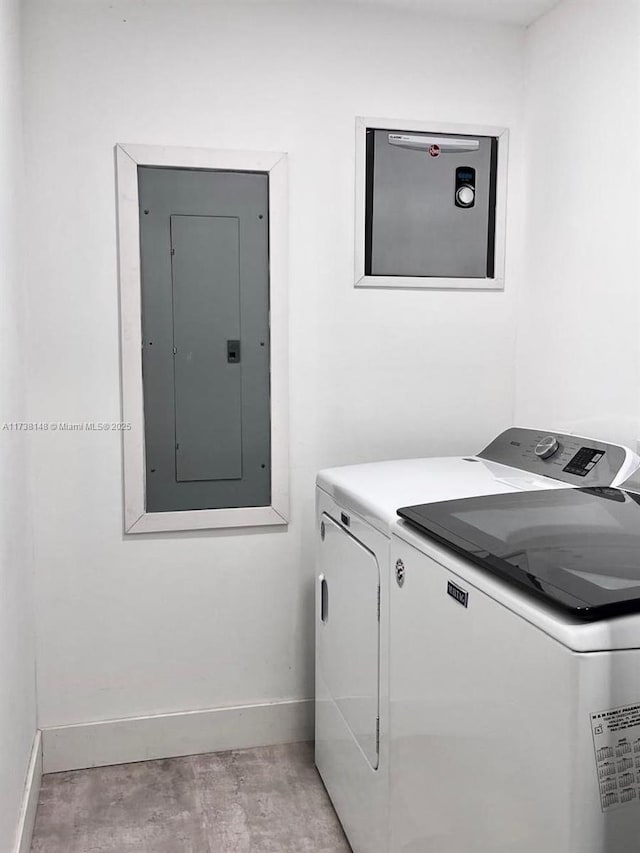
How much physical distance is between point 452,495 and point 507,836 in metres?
0.77

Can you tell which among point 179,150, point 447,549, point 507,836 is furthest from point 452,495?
point 179,150

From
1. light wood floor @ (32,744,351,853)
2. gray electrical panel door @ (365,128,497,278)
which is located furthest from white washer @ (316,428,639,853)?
gray electrical panel door @ (365,128,497,278)

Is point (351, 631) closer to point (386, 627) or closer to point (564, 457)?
point (386, 627)

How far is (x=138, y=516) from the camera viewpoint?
241 centimetres

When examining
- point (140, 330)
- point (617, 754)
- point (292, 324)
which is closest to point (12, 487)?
point (140, 330)

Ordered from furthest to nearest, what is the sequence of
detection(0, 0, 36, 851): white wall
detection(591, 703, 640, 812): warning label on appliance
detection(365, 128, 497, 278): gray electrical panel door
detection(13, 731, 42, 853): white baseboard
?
1. detection(365, 128, 497, 278): gray electrical panel door
2. detection(13, 731, 42, 853): white baseboard
3. detection(0, 0, 36, 851): white wall
4. detection(591, 703, 640, 812): warning label on appliance

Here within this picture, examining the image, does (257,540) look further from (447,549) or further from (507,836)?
(507,836)

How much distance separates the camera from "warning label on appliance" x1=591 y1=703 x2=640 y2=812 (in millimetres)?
962

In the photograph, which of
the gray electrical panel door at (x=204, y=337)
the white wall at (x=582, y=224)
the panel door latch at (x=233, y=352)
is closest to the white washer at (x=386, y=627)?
the white wall at (x=582, y=224)

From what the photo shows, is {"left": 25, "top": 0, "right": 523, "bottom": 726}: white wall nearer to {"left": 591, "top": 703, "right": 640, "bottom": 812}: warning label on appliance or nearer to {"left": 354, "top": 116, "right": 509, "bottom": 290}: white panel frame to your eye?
{"left": 354, "top": 116, "right": 509, "bottom": 290}: white panel frame

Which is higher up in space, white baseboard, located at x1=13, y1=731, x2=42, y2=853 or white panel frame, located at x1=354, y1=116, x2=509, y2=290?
white panel frame, located at x1=354, y1=116, x2=509, y2=290

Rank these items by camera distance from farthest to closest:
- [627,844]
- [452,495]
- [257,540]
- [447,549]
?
[257,540] < [452,495] < [447,549] < [627,844]

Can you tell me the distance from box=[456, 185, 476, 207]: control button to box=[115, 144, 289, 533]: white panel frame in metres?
0.58

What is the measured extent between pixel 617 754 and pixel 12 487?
1.55 metres
